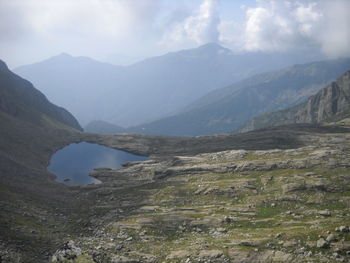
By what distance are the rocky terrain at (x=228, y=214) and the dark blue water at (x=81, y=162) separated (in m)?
33.1

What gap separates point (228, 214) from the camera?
6712 centimetres

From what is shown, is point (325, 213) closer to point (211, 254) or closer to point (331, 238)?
point (331, 238)

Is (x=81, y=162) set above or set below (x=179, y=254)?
above

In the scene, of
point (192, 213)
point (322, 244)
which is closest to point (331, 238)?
point (322, 244)

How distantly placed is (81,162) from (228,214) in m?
123

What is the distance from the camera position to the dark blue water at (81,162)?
141m

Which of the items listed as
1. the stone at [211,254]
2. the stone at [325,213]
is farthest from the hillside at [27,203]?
the stone at [325,213]

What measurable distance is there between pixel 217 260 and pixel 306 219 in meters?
22.7

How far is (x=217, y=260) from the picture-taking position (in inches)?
1828

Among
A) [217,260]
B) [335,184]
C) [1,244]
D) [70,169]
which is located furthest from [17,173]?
[335,184]

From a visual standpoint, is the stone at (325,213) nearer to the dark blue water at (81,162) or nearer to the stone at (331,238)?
the stone at (331,238)

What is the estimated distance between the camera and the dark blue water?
141 meters

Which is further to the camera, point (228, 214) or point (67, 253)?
point (228, 214)

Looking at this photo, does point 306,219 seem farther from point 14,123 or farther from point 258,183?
point 14,123
